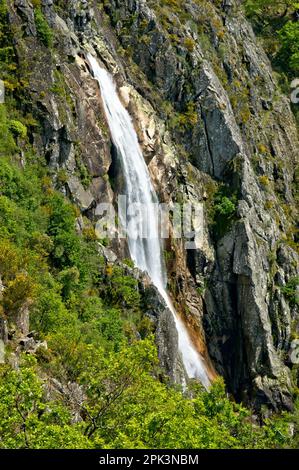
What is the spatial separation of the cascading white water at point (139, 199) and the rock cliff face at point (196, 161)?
0.95 metres

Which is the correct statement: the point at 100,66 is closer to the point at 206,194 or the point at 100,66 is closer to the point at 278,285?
the point at 206,194

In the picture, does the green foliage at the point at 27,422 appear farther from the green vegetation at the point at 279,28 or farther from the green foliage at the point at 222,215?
the green vegetation at the point at 279,28

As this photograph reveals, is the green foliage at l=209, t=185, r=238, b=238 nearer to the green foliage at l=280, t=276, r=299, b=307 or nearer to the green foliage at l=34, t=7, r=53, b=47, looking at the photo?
the green foliage at l=280, t=276, r=299, b=307

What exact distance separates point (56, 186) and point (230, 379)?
64.5 feet

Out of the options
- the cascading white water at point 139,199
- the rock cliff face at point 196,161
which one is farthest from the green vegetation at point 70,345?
the cascading white water at point 139,199

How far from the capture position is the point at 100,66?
40344mm

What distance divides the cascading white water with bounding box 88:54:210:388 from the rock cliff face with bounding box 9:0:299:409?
3.10ft

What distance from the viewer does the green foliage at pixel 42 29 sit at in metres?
34.5

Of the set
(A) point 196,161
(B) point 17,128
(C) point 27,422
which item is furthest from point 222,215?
(C) point 27,422

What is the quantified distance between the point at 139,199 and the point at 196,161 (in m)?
9.88

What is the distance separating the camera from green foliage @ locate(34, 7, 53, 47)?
34531 millimetres

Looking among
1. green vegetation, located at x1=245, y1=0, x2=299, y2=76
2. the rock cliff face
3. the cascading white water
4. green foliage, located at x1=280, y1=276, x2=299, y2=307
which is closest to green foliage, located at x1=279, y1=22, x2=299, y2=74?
green vegetation, located at x1=245, y1=0, x2=299, y2=76
